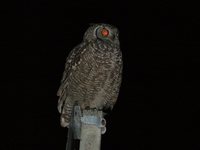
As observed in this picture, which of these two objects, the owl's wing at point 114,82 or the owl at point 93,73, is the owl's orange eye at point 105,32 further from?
the owl's wing at point 114,82

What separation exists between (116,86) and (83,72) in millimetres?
434

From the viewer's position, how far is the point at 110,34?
4160 mm

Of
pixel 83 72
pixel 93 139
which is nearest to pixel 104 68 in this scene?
pixel 83 72

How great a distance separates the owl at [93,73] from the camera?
390 cm

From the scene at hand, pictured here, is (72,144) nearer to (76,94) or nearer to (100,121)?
(100,121)

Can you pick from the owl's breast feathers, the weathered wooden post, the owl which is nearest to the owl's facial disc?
the owl

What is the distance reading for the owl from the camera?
3902 mm

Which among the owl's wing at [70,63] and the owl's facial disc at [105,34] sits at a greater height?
the owl's facial disc at [105,34]

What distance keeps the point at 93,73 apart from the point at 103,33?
1.75ft

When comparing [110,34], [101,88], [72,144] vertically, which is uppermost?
[110,34]

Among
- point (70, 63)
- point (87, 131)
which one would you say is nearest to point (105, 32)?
point (70, 63)

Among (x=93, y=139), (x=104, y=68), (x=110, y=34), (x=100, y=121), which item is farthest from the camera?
(x=110, y=34)

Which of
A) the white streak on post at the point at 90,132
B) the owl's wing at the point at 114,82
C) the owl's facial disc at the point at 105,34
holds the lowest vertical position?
the white streak on post at the point at 90,132

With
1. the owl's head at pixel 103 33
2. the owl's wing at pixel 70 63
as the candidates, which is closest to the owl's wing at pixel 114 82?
the owl's head at pixel 103 33
